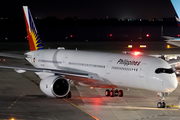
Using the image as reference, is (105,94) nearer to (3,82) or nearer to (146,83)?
(146,83)

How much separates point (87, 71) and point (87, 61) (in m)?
1.00

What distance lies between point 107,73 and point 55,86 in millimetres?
4514

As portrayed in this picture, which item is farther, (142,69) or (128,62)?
(128,62)

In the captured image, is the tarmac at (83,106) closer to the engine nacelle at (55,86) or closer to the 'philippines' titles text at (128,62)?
the engine nacelle at (55,86)

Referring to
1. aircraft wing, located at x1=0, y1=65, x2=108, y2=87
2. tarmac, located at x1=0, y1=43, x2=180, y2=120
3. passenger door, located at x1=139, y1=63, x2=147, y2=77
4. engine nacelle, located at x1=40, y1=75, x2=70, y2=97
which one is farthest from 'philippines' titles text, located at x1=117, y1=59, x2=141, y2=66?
engine nacelle, located at x1=40, y1=75, x2=70, y2=97

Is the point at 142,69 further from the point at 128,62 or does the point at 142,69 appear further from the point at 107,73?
the point at 107,73

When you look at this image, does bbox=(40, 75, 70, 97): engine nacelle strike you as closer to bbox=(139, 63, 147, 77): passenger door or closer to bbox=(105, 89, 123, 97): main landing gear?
bbox=(105, 89, 123, 97): main landing gear

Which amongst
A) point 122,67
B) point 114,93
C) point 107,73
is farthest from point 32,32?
point 122,67

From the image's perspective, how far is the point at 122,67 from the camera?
24.6 meters

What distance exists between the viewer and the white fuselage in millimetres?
22312

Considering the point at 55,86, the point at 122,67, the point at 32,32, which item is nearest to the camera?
the point at 122,67

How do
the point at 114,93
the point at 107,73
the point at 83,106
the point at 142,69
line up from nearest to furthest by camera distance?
the point at 142,69 → the point at 83,106 → the point at 107,73 → the point at 114,93

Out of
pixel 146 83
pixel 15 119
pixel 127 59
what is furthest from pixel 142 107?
pixel 15 119

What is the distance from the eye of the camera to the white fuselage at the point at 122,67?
73.2 feet
